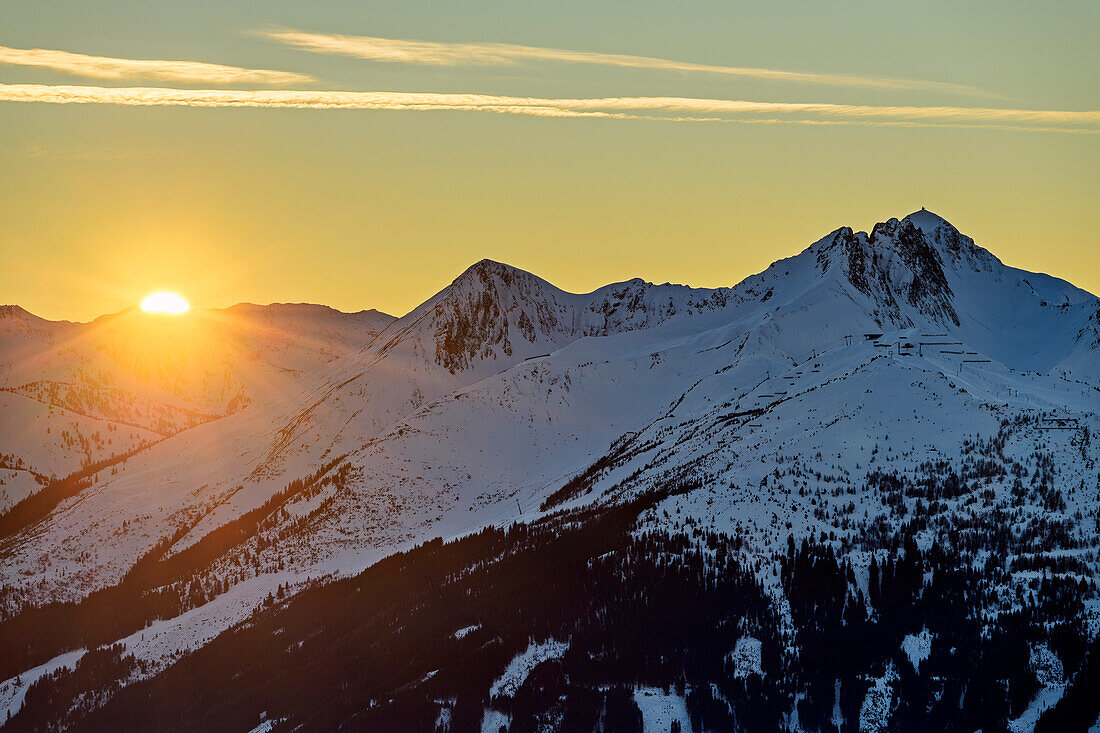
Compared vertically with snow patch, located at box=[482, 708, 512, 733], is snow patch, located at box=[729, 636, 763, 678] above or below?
above

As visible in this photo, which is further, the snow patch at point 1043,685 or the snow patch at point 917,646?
the snow patch at point 917,646

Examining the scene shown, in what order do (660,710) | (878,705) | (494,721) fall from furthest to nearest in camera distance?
(494,721), (660,710), (878,705)

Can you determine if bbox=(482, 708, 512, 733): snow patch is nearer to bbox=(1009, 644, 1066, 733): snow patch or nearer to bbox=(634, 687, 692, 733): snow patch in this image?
bbox=(634, 687, 692, 733): snow patch

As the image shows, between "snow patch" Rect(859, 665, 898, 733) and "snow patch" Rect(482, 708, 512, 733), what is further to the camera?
"snow patch" Rect(482, 708, 512, 733)

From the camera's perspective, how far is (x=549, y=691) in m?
194

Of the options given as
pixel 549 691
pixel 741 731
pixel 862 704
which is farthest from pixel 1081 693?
pixel 549 691

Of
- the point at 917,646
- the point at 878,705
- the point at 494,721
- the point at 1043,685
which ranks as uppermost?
the point at 917,646

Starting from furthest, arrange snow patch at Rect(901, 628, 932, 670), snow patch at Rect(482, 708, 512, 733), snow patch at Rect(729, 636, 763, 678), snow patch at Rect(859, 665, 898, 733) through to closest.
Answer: snow patch at Rect(482, 708, 512, 733)
snow patch at Rect(729, 636, 763, 678)
snow patch at Rect(901, 628, 932, 670)
snow patch at Rect(859, 665, 898, 733)

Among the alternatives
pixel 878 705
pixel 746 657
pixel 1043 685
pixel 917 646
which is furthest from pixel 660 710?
pixel 1043 685

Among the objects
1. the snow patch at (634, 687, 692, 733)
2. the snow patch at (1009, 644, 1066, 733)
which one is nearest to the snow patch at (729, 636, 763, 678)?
the snow patch at (634, 687, 692, 733)

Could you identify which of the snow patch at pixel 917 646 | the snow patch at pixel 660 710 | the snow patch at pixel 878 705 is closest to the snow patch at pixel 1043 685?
the snow patch at pixel 917 646

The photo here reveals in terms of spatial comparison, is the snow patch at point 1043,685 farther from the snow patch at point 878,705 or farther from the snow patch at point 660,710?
the snow patch at point 660,710

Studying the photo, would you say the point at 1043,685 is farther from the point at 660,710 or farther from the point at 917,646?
the point at 660,710

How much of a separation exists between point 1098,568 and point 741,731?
48330 mm
